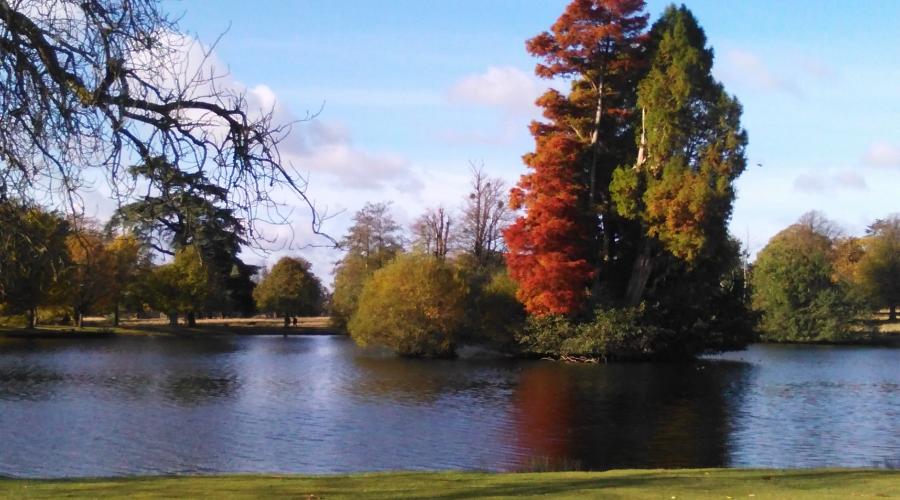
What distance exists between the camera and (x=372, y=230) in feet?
227

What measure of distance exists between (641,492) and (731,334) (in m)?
37.7

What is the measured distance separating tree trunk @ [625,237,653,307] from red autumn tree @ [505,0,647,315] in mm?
1822

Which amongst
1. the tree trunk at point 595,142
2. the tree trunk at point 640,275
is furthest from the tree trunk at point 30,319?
the tree trunk at point 640,275

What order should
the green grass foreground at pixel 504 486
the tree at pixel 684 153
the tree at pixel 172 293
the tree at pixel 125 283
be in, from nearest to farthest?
the green grass foreground at pixel 504 486, the tree at pixel 684 153, the tree at pixel 125 283, the tree at pixel 172 293

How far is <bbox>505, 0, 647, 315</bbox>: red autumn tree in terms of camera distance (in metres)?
41.3

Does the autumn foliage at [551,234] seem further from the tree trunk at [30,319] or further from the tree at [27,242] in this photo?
the tree trunk at [30,319]

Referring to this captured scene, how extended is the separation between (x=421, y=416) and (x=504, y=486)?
503 inches

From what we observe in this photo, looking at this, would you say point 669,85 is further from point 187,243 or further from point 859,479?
point 187,243

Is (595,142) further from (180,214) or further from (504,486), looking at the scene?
(180,214)

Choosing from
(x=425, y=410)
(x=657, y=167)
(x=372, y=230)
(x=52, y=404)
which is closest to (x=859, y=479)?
(x=425, y=410)

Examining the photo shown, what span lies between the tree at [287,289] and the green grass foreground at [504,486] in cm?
6495

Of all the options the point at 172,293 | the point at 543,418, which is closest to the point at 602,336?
the point at 543,418

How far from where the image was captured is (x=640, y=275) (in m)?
43.8

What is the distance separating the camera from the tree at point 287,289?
76.6m
